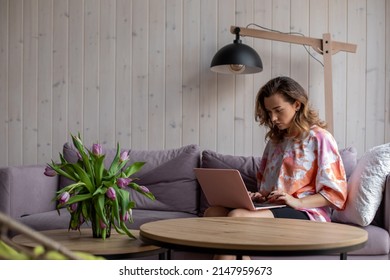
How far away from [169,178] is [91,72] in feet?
2.92

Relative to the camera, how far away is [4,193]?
2.37 m

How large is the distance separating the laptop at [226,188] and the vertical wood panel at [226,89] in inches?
42.7

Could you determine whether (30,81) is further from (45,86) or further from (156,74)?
(156,74)

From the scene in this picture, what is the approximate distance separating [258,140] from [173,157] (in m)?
0.52

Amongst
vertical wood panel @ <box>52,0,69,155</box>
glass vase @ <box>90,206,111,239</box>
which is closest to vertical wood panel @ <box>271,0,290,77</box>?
vertical wood panel @ <box>52,0,69,155</box>

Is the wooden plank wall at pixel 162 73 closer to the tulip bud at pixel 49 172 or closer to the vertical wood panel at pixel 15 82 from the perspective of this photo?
the vertical wood panel at pixel 15 82

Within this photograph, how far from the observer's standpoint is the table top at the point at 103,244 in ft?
4.52

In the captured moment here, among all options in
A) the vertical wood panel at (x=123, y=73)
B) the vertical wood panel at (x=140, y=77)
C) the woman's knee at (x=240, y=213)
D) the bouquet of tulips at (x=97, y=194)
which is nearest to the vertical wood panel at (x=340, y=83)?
the vertical wood panel at (x=140, y=77)

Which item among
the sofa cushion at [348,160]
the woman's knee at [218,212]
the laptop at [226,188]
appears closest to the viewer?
the laptop at [226,188]

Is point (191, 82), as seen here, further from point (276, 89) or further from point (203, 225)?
point (203, 225)

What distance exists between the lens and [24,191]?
2.47 m

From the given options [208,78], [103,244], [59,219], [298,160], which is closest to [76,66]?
[208,78]

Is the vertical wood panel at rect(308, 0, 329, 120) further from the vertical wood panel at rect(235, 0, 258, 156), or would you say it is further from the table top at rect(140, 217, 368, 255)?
the table top at rect(140, 217, 368, 255)
